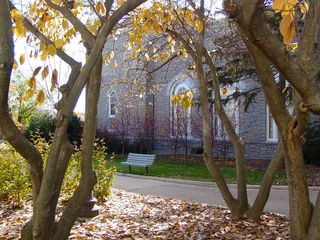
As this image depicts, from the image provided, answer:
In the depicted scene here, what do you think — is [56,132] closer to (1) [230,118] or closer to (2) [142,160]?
(2) [142,160]

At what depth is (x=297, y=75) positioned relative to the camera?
312 centimetres

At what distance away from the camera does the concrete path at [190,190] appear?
881cm

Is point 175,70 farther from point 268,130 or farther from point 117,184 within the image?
point 117,184

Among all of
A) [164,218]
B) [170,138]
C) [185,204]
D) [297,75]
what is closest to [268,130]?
[170,138]

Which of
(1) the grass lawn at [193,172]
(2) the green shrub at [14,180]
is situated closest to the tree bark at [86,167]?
(2) the green shrub at [14,180]

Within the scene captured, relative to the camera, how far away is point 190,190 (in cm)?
1072

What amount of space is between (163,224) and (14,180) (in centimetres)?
322

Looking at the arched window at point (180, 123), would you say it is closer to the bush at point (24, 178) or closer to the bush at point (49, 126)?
the bush at point (49, 126)

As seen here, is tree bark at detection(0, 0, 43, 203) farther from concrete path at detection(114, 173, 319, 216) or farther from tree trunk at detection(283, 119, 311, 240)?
concrete path at detection(114, 173, 319, 216)

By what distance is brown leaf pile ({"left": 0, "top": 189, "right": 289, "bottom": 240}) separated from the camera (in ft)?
18.8

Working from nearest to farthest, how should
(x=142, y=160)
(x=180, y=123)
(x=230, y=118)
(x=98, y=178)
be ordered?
(x=98, y=178), (x=142, y=160), (x=230, y=118), (x=180, y=123)

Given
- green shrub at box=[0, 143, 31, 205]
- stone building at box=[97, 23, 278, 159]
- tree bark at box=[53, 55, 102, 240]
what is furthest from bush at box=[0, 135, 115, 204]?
stone building at box=[97, 23, 278, 159]

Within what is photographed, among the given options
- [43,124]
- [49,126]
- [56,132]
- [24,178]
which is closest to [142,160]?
[24,178]

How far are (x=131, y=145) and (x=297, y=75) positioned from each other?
63.2 feet
